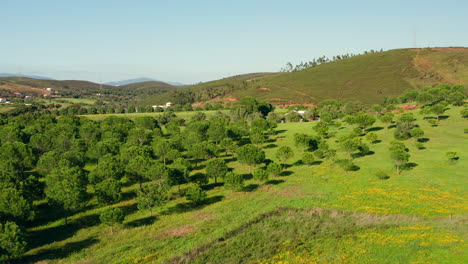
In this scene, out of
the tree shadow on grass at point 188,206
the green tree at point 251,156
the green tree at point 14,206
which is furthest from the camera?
the green tree at point 251,156

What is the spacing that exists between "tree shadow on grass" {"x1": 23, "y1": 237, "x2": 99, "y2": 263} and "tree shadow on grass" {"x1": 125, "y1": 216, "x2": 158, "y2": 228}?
6885 millimetres

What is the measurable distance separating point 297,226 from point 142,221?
1131 inches

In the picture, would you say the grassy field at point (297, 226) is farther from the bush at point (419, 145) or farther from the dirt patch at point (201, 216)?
the bush at point (419, 145)

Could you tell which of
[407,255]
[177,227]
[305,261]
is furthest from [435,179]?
[177,227]

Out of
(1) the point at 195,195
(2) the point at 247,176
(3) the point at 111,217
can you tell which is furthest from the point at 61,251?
(2) the point at 247,176

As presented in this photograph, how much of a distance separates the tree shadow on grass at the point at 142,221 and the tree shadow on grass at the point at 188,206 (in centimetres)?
284

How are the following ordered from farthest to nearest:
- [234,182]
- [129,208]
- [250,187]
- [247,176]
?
[247,176] → [250,187] → [234,182] → [129,208]

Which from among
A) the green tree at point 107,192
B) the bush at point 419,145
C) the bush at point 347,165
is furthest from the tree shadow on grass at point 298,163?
the green tree at point 107,192

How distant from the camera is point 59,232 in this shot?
5153 centimetres

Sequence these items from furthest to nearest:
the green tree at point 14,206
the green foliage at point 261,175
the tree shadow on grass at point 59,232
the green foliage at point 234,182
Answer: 1. the green foliage at point 261,175
2. the green foliage at point 234,182
3. the green tree at point 14,206
4. the tree shadow on grass at point 59,232

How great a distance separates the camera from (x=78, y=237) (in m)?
49.4

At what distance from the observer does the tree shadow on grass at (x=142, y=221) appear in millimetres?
53953

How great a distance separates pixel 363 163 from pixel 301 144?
20982 mm

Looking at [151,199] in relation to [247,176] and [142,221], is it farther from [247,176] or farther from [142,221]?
[247,176]
